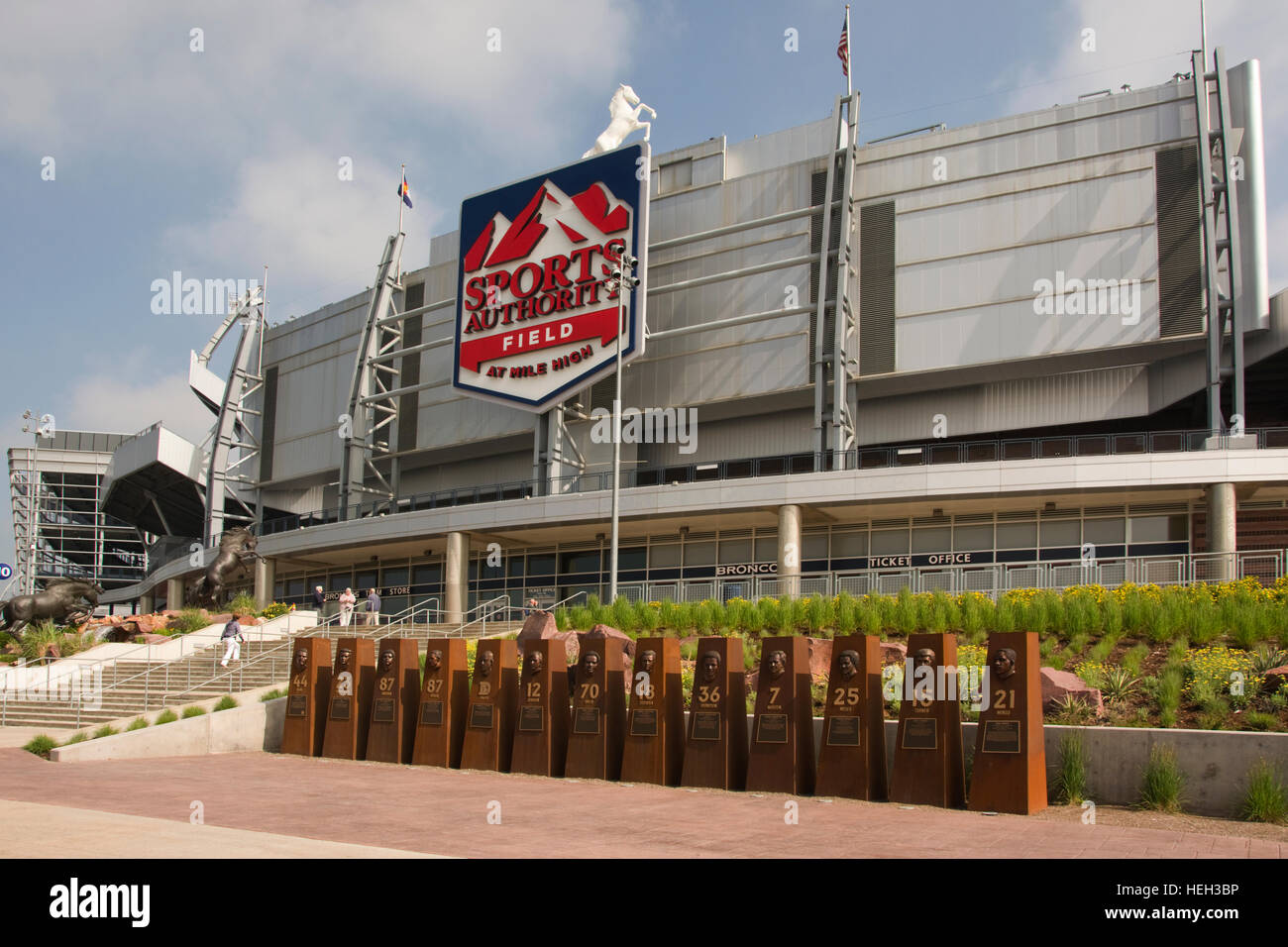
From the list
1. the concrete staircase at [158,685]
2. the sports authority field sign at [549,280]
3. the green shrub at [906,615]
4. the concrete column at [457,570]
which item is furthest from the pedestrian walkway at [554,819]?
the sports authority field sign at [549,280]

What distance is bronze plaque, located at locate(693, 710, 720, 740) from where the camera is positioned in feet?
51.2

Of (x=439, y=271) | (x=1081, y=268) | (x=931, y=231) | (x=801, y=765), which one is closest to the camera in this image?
(x=801, y=765)

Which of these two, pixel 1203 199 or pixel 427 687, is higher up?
pixel 1203 199

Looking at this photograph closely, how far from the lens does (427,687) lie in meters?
19.4

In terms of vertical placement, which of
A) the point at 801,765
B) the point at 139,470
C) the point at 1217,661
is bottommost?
the point at 801,765

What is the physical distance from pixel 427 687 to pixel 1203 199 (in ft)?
99.1

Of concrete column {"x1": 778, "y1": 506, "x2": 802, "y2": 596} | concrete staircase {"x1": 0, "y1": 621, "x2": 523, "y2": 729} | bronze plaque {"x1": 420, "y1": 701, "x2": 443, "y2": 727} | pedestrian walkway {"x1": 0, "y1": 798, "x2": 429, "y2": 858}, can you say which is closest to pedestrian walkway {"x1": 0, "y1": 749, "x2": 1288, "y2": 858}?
pedestrian walkway {"x1": 0, "y1": 798, "x2": 429, "y2": 858}

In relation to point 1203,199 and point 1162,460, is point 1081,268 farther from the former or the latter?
point 1162,460

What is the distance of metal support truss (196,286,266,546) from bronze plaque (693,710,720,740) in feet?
175

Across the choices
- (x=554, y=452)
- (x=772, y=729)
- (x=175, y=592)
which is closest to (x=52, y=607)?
(x=554, y=452)

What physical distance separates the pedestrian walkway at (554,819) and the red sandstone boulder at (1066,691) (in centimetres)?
301

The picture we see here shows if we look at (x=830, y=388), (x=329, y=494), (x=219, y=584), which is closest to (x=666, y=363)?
(x=830, y=388)

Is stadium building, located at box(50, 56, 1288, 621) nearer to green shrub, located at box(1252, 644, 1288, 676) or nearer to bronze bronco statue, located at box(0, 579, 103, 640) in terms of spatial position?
bronze bronco statue, located at box(0, 579, 103, 640)

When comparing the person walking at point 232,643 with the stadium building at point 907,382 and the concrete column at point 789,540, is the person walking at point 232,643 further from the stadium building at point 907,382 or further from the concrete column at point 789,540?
the concrete column at point 789,540
